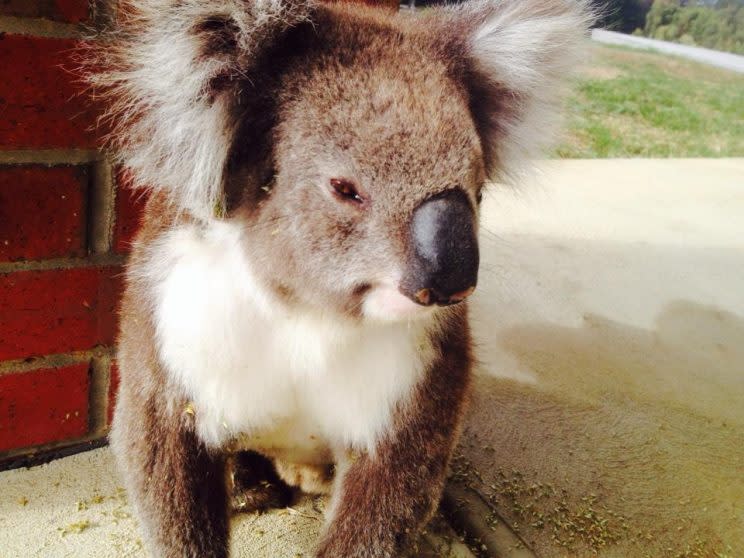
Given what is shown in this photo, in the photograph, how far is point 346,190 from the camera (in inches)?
34.1

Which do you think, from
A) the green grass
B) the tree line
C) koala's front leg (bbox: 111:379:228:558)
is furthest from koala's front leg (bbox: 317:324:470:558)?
the tree line

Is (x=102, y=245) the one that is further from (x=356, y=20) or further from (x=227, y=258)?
(x=356, y=20)

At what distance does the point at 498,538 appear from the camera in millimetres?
1338

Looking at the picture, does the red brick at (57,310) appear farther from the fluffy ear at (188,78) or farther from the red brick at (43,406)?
the fluffy ear at (188,78)

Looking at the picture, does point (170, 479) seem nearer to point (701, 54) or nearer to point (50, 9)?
point (50, 9)

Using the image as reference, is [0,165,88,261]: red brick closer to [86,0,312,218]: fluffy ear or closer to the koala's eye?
[86,0,312,218]: fluffy ear

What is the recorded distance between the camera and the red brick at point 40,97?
3.80 ft

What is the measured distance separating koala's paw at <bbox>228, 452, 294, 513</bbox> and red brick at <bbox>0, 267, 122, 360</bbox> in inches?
15.7

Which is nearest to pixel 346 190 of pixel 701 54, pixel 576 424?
A: pixel 576 424

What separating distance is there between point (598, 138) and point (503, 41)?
4.50 m

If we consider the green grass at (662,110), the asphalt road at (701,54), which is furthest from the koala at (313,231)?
the asphalt road at (701,54)

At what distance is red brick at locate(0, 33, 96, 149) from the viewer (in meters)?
1.16

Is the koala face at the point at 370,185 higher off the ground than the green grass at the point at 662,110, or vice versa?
the koala face at the point at 370,185

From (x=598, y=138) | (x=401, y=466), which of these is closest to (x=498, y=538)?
(x=401, y=466)
